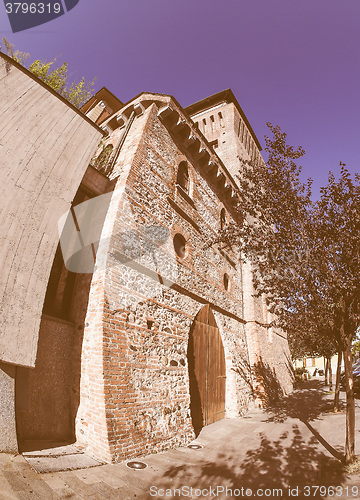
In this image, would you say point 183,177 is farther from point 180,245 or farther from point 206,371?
point 206,371

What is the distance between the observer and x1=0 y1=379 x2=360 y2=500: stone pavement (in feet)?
10.1

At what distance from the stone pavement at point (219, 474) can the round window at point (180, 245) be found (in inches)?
186

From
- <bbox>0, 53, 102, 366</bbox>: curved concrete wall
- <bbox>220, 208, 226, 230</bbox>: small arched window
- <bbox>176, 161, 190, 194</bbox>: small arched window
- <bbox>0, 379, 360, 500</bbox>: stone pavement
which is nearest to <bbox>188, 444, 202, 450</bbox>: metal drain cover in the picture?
<bbox>0, 379, 360, 500</bbox>: stone pavement

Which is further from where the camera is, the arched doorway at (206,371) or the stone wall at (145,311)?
the arched doorway at (206,371)

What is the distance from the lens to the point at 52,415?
186 inches

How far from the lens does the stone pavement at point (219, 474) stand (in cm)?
309

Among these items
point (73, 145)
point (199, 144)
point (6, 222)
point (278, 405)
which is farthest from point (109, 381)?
point (278, 405)

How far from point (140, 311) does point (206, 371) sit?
367cm

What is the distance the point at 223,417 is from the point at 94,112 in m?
13.6

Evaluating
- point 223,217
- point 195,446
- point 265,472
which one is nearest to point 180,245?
point 223,217

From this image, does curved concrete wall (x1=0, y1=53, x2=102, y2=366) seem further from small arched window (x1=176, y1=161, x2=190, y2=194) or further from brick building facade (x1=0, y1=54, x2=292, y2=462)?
small arched window (x1=176, y1=161, x2=190, y2=194)

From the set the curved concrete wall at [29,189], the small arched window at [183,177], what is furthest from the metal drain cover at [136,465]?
the small arched window at [183,177]

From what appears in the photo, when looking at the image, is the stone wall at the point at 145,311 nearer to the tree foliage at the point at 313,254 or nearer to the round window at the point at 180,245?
the round window at the point at 180,245

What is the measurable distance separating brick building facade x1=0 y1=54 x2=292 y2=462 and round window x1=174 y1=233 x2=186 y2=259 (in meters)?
0.05
